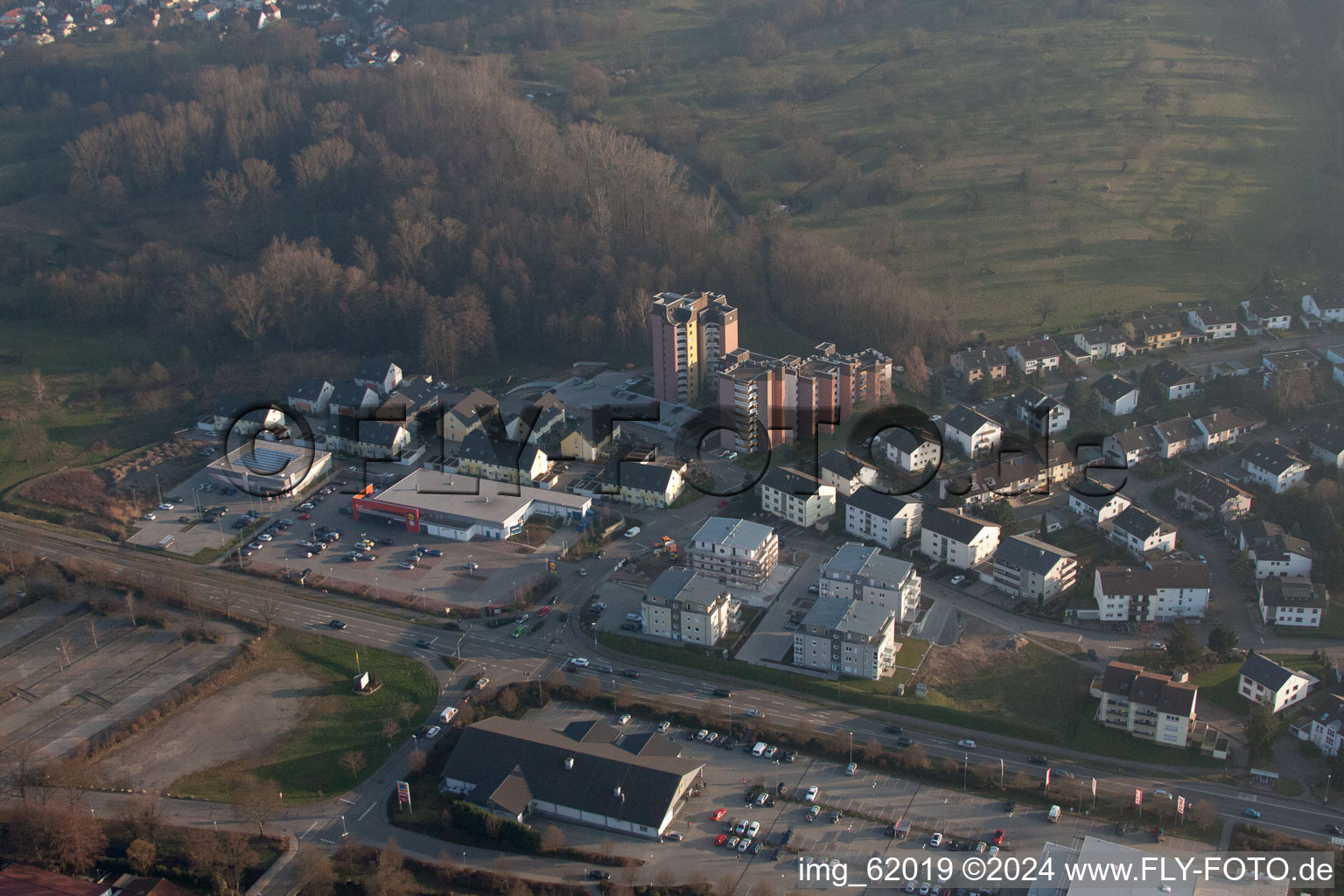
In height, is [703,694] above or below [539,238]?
below

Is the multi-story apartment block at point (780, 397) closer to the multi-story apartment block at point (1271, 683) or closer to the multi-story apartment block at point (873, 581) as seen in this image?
the multi-story apartment block at point (873, 581)

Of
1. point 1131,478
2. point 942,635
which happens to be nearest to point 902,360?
point 1131,478

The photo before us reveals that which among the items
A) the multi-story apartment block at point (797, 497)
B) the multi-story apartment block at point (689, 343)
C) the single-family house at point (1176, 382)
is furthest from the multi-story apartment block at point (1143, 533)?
the multi-story apartment block at point (689, 343)

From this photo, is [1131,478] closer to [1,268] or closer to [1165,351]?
[1165,351]

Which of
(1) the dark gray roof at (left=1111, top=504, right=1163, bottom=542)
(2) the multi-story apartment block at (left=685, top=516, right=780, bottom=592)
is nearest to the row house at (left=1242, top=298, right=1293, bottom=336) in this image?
(1) the dark gray roof at (left=1111, top=504, right=1163, bottom=542)

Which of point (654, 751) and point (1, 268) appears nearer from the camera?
point (654, 751)

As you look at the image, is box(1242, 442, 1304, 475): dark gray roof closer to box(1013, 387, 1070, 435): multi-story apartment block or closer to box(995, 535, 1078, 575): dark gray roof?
box(1013, 387, 1070, 435): multi-story apartment block
